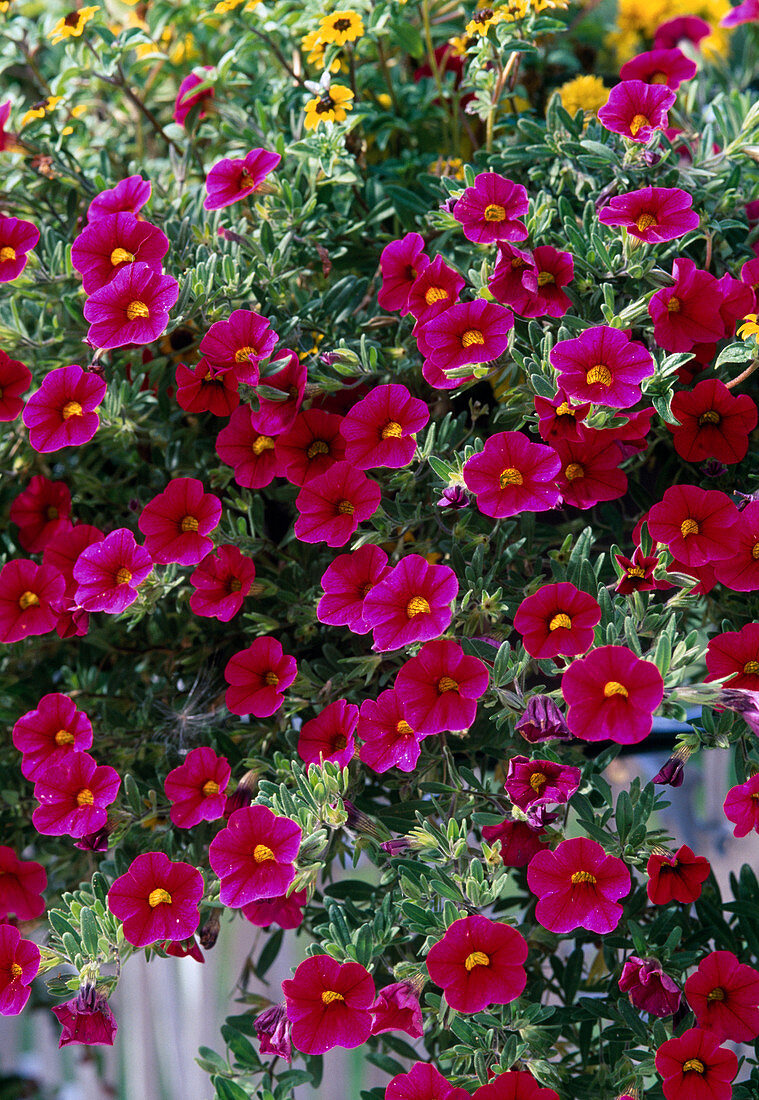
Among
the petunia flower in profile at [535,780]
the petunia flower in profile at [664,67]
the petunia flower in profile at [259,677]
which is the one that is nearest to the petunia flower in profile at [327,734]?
the petunia flower in profile at [259,677]

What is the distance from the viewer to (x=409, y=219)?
3.00ft

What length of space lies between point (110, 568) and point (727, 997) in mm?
552

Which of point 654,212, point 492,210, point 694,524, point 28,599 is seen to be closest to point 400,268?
point 492,210

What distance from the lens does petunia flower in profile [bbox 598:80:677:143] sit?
30.5 inches

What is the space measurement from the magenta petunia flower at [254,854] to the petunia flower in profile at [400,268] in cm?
41

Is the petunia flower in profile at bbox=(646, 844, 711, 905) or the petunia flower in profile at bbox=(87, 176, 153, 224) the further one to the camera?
the petunia flower in profile at bbox=(87, 176, 153, 224)

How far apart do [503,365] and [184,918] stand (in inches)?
18.9

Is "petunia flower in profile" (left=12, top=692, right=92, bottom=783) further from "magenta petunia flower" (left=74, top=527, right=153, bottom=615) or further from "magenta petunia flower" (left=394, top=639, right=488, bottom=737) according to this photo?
"magenta petunia flower" (left=394, top=639, right=488, bottom=737)

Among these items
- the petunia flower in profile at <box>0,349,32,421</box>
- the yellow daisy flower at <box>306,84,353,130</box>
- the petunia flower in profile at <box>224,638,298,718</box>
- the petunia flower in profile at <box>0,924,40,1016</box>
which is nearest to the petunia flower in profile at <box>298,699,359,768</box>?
the petunia flower in profile at <box>224,638,298,718</box>

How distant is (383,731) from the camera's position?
2.28 ft

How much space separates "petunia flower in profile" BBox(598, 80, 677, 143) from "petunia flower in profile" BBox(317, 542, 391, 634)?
0.39 meters

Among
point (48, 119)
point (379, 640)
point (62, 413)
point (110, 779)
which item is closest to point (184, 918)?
point (110, 779)

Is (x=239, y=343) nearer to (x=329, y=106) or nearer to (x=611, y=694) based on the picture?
(x=329, y=106)

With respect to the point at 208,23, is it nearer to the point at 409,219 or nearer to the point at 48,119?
the point at 48,119
